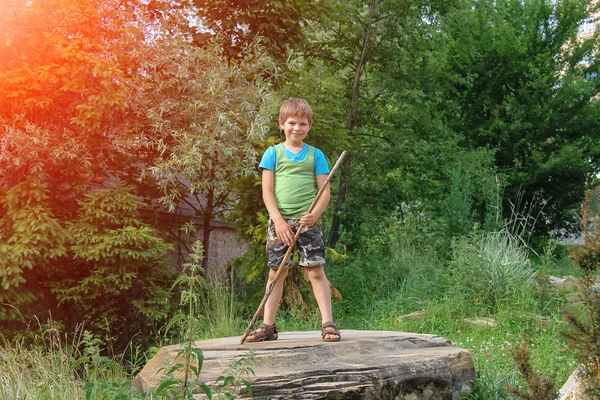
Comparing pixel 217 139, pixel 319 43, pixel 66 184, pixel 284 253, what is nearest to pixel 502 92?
pixel 319 43

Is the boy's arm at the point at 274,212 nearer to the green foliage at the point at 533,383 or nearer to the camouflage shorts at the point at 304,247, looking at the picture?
the camouflage shorts at the point at 304,247

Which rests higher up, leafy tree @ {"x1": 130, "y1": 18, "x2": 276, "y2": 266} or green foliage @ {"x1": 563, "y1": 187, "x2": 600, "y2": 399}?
leafy tree @ {"x1": 130, "y1": 18, "x2": 276, "y2": 266}

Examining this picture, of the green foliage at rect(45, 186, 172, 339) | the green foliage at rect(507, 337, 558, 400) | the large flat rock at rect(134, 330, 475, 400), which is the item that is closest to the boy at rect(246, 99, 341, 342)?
the large flat rock at rect(134, 330, 475, 400)

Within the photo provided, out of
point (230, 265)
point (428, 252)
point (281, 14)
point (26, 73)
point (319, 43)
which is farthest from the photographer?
point (319, 43)

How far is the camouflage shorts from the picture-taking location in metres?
4.76

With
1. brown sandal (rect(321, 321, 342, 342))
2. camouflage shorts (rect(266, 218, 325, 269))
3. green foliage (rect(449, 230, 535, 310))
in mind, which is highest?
camouflage shorts (rect(266, 218, 325, 269))

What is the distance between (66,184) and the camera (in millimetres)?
7953

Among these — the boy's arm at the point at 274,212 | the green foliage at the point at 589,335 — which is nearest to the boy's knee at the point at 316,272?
the boy's arm at the point at 274,212

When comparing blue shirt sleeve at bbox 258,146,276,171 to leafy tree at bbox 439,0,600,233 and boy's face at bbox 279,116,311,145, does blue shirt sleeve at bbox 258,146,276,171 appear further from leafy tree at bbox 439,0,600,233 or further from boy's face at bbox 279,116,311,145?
leafy tree at bbox 439,0,600,233

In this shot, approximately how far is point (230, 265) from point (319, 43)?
14.5 ft

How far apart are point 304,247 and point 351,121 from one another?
7005 mm

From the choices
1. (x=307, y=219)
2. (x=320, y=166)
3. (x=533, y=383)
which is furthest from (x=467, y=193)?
(x=533, y=383)

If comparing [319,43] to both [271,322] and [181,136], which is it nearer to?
[181,136]

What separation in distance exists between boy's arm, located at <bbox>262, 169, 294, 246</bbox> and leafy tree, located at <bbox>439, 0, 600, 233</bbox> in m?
12.8
